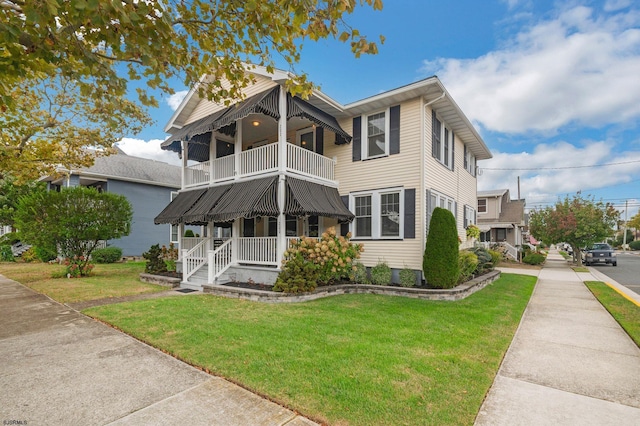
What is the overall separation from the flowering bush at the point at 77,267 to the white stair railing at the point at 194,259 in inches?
201

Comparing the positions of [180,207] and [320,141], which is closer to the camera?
[180,207]

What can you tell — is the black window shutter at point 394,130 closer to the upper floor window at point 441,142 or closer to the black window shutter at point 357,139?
the black window shutter at point 357,139

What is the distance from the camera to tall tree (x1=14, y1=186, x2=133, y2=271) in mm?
11906

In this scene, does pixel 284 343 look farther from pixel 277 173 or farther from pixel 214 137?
pixel 214 137

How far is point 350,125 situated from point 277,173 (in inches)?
152

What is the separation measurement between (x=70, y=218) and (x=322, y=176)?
10.1 m

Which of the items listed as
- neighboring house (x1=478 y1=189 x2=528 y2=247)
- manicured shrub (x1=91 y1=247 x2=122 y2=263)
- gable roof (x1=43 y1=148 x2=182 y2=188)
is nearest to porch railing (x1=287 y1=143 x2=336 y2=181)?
gable roof (x1=43 y1=148 x2=182 y2=188)

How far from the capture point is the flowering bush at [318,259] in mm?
8852

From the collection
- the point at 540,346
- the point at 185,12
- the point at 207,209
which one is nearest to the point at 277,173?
the point at 207,209

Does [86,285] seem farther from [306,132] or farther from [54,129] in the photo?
[306,132]

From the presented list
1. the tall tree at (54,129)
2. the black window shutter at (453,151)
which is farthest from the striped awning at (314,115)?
the black window shutter at (453,151)

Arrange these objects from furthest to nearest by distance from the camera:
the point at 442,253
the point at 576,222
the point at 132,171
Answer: the point at 132,171 → the point at 576,222 → the point at 442,253

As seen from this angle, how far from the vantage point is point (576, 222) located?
19328mm

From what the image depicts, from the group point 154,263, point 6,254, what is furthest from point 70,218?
point 6,254
